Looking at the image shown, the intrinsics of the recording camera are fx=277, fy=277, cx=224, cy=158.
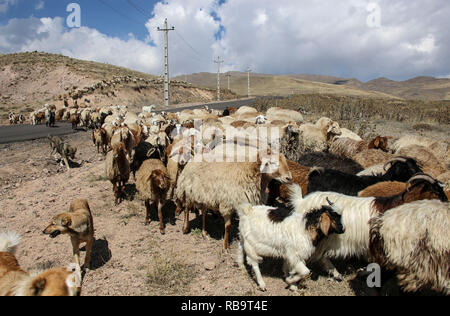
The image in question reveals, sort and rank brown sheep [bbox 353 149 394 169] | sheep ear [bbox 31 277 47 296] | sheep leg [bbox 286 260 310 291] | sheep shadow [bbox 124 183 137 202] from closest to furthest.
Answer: sheep ear [bbox 31 277 47 296] → sheep leg [bbox 286 260 310 291] → brown sheep [bbox 353 149 394 169] → sheep shadow [bbox 124 183 137 202]

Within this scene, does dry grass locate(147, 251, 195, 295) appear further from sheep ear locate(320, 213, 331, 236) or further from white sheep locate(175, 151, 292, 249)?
sheep ear locate(320, 213, 331, 236)

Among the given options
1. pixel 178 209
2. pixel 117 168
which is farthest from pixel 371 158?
pixel 117 168

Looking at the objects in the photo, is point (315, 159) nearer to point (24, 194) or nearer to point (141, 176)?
point (141, 176)

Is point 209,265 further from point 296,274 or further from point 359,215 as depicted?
point 359,215

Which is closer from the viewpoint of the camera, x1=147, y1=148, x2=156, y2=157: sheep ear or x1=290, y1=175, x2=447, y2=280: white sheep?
x1=290, y1=175, x2=447, y2=280: white sheep

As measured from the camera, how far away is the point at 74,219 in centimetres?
431

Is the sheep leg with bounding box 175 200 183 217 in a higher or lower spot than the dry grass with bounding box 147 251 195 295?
higher

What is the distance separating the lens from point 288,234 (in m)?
3.82

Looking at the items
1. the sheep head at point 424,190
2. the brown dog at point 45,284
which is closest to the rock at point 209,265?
the brown dog at point 45,284

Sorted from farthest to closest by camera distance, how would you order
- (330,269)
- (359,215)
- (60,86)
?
1. (60,86)
2. (330,269)
3. (359,215)

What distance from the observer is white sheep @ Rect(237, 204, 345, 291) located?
3.62 meters

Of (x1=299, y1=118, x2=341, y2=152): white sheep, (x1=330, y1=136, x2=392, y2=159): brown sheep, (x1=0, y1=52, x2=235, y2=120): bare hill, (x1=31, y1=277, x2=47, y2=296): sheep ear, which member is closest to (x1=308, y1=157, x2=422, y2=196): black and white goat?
(x1=330, y1=136, x2=392, y2=159): brown sheep

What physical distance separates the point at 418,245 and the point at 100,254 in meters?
4.77
